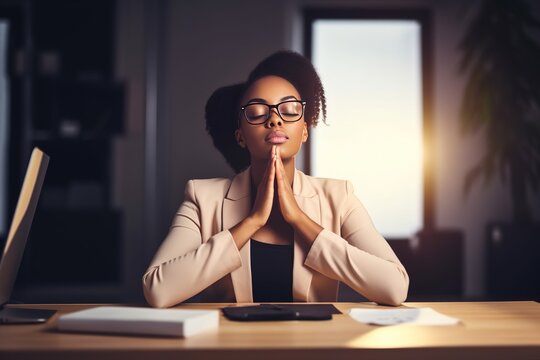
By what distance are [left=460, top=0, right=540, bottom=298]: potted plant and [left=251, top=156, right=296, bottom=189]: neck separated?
9.14 ft

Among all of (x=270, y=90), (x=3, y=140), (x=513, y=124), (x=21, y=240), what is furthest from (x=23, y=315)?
(x=513, y=124)

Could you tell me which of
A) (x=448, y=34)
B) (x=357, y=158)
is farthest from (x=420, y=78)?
(x=357, y=158)

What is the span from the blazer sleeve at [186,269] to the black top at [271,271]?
198mm

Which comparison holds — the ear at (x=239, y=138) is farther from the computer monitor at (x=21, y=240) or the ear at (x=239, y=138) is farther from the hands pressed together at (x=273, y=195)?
the computer monitor at (x=21, y=240)

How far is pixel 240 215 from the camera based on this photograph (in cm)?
181

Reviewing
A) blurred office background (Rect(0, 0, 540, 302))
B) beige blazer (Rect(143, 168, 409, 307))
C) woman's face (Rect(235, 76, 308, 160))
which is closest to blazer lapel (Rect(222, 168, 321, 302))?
beige blazer (Rect(143, 168, 409, 307))

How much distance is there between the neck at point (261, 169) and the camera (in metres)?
1.82

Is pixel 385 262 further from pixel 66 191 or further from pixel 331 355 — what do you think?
pixel 66 191

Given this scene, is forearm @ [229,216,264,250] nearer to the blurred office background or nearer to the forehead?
the forehead

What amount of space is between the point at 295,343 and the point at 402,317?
0.35 meters

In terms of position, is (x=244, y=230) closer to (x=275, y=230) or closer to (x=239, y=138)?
(x=275, y=230)

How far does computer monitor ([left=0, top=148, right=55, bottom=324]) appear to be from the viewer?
1.22 metres

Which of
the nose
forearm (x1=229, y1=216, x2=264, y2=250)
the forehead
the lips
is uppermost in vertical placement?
the forehead

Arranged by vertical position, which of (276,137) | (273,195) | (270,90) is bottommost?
(273,195)
